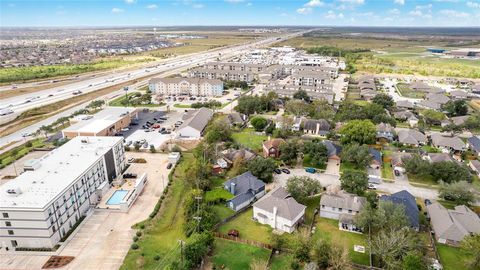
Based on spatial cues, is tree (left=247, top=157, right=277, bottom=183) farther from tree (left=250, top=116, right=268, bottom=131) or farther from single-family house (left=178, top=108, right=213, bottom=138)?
single-family house (left=178, top=108, right=213, bottom=138)

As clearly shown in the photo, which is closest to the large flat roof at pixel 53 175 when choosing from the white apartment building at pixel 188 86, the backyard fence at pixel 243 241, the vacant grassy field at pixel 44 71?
the backyard fence at pixel 243 241

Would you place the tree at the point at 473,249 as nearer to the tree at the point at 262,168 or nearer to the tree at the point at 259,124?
the tree at the point at 262,168

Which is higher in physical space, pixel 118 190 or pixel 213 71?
pixel 213 71

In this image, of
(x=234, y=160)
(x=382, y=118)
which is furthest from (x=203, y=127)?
(x=382, y=118)

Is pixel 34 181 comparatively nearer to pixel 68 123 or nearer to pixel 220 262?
pixel 220 262

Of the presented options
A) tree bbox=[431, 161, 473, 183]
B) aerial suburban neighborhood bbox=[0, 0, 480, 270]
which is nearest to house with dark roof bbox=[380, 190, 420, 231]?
aerial suburban neighborhood bbox=[0, 0, 480, 270]

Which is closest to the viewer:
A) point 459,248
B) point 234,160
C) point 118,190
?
point 459,248

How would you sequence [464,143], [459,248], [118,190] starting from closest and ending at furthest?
[459,248] → [118,190] → [464,143]

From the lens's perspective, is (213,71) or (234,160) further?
(213,71)
